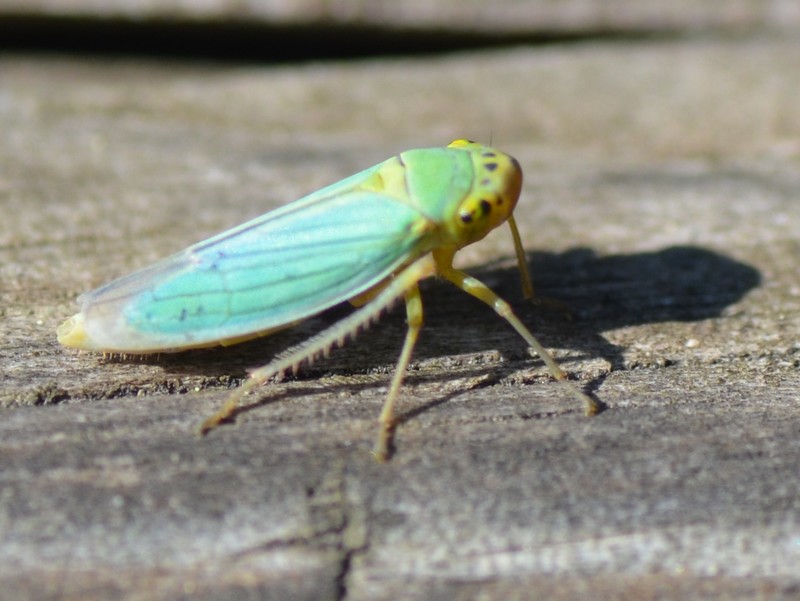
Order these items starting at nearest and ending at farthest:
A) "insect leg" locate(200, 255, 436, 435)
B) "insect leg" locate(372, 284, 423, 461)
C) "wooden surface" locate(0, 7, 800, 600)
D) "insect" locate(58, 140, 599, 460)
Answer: "wooden surface" locate(0, 7, 800, 600), "insect leg" locate(372, 284, 423, 461), "insect leg" locate(200, 255, 436, 435), "insect" locate(58, 140, 599, 460)

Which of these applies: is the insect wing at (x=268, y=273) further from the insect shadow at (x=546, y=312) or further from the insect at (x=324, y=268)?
the insect shadow at (x=546, y=312)

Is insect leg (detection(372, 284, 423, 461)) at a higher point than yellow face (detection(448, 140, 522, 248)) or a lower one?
lower

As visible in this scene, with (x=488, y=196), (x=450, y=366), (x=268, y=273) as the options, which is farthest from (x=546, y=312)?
(x=268, y=273)

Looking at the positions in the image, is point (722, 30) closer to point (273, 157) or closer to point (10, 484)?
point (273, 157)

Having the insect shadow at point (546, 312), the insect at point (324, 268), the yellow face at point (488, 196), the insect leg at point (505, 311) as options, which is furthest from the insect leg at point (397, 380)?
the yellow face at point (488, 196)

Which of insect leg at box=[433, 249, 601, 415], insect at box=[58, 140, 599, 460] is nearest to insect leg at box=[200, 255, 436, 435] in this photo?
insect at box=[58, 140, 599, 460]

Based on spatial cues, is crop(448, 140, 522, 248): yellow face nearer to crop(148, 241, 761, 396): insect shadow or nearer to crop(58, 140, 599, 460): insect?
crop(58, 140, 599, 460): insect
